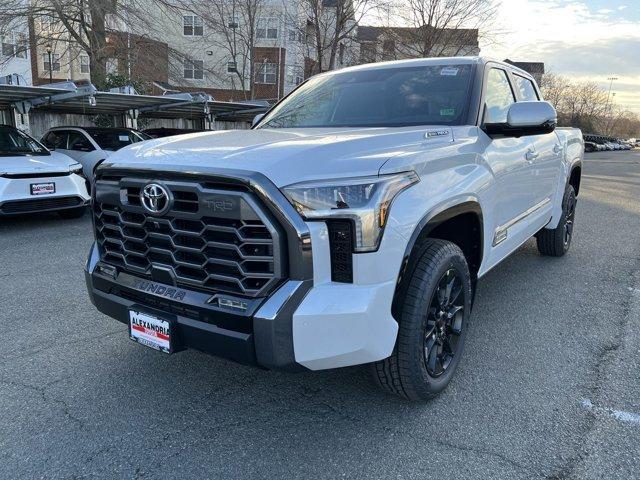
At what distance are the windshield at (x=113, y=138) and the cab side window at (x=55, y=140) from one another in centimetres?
75

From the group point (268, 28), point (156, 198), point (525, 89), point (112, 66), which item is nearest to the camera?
point (156, 198)

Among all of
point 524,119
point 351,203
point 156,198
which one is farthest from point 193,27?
point 351,203

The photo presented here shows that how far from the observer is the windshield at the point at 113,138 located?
10.3 m

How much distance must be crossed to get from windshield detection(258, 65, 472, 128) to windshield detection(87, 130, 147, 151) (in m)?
7.40

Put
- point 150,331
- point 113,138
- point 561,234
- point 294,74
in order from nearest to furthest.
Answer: point 150,331, point 561,234, point 113,138, point 294,74

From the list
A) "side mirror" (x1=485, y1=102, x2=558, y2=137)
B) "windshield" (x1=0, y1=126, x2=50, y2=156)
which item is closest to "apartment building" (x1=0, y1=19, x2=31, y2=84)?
"windshield" (x1=0, y1=126, x2=50, y2=156)

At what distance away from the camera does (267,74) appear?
3512 cm

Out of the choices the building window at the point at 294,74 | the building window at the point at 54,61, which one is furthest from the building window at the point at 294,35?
the building window at the point at 54,61

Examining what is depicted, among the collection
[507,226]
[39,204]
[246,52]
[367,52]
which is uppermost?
[246,52]

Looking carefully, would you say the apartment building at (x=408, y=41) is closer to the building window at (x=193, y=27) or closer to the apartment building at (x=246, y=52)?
the apartment building at (x=246, y=52)

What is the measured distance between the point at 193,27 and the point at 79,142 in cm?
2795

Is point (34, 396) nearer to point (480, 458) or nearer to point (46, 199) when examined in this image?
point (480, 458)

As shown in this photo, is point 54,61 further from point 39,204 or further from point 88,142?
point 39,204

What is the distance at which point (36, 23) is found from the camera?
17.3 m
